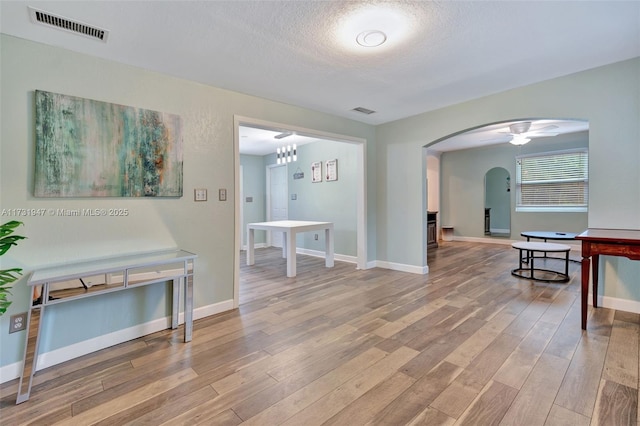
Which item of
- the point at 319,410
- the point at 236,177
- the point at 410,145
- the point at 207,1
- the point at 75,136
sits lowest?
the point at 319,410

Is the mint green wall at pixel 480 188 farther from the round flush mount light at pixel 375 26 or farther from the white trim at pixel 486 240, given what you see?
the round flush mount light at pixel 375 26

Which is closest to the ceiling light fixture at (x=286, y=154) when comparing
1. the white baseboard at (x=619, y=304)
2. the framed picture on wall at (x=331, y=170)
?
the framed picture on wall at (x=331, y=170)

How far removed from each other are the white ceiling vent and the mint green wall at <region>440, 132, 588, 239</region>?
8135mm

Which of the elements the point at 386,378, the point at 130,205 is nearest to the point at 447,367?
the point at 386,378

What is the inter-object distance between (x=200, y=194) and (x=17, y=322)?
5.24ft

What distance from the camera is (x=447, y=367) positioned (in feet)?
6.38

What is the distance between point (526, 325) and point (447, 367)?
117cm

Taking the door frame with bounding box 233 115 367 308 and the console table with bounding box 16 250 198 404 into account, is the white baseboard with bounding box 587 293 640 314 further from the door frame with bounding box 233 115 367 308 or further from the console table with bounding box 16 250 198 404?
the console table with bounding box 16 250 198 404

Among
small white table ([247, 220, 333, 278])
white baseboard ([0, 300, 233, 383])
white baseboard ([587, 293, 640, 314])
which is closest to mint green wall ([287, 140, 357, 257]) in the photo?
small white table ([247, 220, 333, 278])

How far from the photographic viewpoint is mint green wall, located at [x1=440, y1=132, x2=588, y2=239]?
6453 mm

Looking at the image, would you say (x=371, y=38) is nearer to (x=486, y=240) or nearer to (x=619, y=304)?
(x=619, y=304)

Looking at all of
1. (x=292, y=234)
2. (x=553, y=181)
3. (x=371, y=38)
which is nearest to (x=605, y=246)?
(x=371, y=38)

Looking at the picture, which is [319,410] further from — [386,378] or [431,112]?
[431,112]

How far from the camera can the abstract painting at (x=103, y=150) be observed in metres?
2.14
